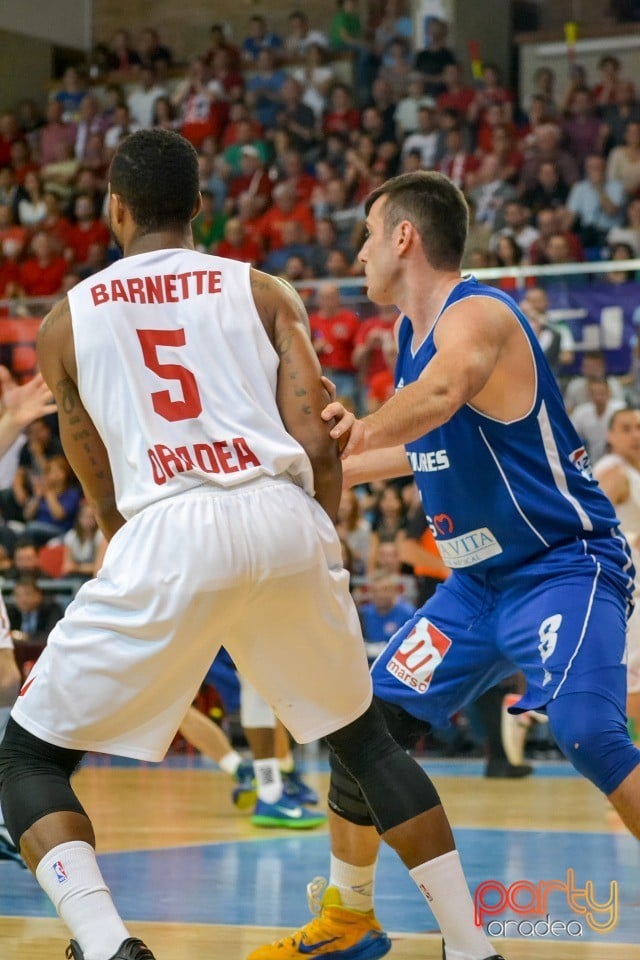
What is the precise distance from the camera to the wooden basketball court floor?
4.50 m

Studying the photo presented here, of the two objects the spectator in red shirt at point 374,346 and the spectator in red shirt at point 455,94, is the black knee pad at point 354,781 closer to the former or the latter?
the spectator in red shirt at point 374,346

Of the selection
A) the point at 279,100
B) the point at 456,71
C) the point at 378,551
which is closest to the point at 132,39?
the point at 279,100

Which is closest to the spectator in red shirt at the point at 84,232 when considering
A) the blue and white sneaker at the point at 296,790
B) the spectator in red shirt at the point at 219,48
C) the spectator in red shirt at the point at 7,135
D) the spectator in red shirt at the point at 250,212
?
the spectator in red shirt at the point at 250,212

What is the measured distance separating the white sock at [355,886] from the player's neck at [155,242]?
1.91m

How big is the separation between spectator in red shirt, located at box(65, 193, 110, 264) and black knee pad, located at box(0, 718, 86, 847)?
48.6 ft

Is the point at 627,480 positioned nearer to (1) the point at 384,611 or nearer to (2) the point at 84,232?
(1) the point at 384,611

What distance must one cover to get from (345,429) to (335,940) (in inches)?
63.3

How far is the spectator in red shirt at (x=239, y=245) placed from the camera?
52.7 ft

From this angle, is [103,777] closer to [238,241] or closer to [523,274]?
[523,274]

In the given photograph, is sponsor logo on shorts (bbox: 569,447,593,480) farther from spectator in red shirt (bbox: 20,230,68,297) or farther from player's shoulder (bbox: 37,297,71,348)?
spectator in red shirt (bbox: 20,230,68,297)

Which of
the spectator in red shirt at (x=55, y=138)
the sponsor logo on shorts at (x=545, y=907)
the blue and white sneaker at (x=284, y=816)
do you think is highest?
the spectator in red shirt at (x=55, y=138)

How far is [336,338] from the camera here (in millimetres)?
12375

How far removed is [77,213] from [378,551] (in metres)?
8.52

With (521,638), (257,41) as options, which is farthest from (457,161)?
(521,638)
